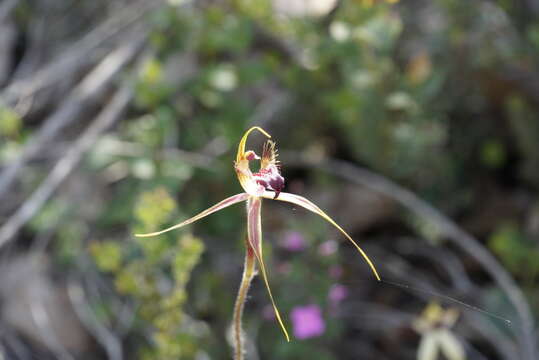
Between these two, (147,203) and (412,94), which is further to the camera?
(412,94)

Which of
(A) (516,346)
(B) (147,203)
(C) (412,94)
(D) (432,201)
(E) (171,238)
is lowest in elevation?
(A) (516,346)

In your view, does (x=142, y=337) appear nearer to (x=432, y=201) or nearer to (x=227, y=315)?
(x=227, y=315)

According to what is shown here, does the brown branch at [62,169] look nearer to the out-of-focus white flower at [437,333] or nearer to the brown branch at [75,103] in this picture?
the brown branch at [75,103]

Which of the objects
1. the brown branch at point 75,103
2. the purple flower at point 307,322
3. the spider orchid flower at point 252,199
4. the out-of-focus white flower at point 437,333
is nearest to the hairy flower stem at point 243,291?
the spider orchid flower at point 252,199

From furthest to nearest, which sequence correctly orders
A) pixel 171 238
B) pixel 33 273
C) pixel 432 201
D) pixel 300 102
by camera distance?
pixel 300 102 < pixel 432 201 < pixel 33 273 < pixel 171 238

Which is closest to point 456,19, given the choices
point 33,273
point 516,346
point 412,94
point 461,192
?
point 412,94

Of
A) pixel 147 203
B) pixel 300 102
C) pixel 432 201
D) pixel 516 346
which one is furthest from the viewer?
pixel 300 102

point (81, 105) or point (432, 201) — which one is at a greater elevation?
point (81, 105)

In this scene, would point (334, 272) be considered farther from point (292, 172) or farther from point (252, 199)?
point (252, 199)
